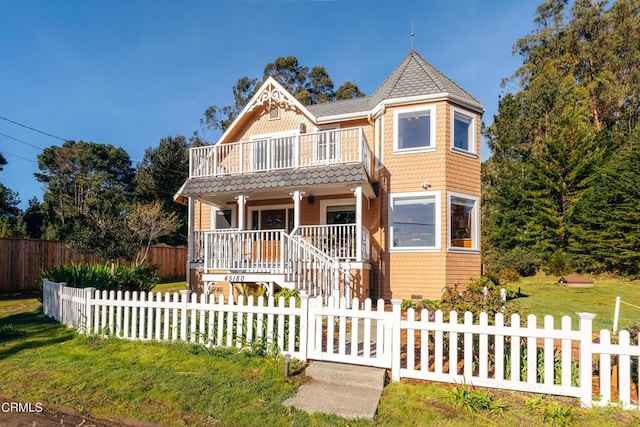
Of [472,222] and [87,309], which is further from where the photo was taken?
[472,222]

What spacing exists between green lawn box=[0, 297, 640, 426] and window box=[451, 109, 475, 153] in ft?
33.3

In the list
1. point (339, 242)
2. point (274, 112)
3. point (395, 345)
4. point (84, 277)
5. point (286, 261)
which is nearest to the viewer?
point (395, 345)

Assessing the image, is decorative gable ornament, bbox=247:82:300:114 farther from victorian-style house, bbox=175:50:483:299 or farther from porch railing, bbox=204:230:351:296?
porch railing, bbox=204:230:351:296

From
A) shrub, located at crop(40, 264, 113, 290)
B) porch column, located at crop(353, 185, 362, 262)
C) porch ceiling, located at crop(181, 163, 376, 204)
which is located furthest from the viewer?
porch ceiling, located at crop(181, 163, 376, 204)

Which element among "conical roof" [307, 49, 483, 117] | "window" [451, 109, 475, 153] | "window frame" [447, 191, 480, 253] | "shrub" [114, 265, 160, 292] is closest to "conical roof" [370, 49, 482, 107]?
"conical roof" [307, 49, 483, 117]

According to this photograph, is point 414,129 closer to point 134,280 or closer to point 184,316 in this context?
point 184,316

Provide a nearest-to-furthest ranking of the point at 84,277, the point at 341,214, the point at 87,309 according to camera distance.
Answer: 1. the point at 87,309
2. the point at 84,277
3. the point at 341,214

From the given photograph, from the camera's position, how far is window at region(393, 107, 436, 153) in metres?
13.5

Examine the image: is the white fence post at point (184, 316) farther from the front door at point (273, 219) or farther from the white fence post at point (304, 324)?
the front door at point (273, 219)

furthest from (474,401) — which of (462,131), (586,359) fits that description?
(462,131)

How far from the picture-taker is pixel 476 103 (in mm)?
14141

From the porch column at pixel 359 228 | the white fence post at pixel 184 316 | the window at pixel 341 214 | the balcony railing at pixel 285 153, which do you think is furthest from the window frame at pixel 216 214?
the white fence post at pixel 184 316

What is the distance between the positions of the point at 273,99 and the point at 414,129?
569 centimetres

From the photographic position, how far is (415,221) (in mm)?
13406
